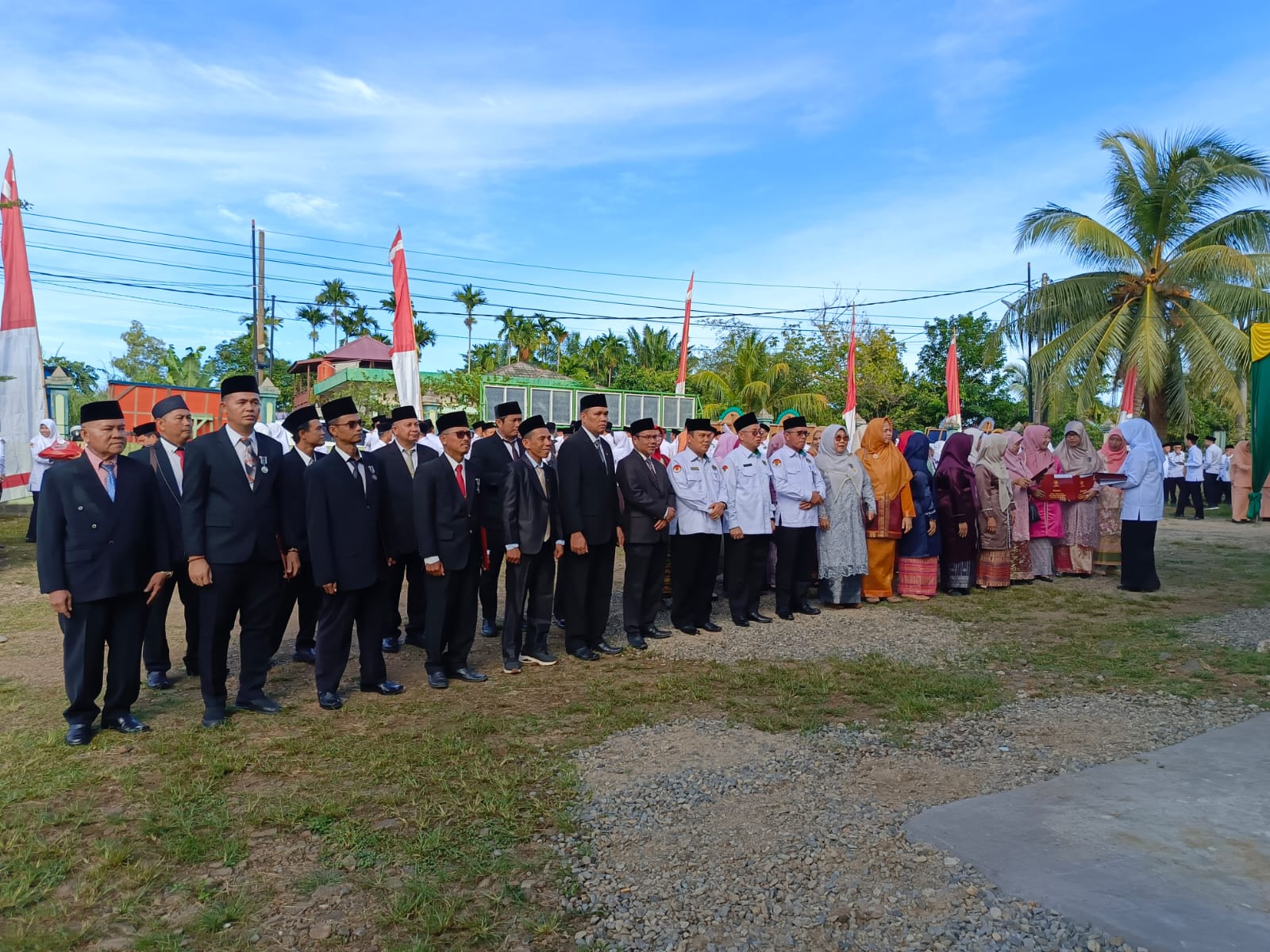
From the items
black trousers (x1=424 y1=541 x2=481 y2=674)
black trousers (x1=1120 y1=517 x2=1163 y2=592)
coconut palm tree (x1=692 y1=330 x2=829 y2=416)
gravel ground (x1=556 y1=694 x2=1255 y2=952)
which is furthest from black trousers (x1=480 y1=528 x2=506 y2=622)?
coconut palm tree (x1=692 y1=330 x2=829 y2=416)

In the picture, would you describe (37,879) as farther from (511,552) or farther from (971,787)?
(971,787)

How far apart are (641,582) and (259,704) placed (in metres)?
2.97

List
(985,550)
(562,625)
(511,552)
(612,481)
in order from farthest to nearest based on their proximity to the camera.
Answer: (985,550)
(562,625)
(612,481)
(511,552)

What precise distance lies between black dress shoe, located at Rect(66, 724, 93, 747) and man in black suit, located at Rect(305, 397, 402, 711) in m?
1.18

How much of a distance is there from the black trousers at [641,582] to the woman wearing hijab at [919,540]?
297 cm

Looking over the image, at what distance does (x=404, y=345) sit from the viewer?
9.74m

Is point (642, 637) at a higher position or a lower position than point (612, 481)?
lower

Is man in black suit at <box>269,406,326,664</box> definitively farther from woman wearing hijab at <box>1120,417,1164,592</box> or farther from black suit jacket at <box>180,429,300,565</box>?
woman wearing hijab at <box>1120,417,1164,592</box>

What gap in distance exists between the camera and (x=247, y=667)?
5.11 m

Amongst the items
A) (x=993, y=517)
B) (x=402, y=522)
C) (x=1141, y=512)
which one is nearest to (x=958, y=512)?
(x=993, y=517)

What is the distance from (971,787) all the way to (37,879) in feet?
12.2

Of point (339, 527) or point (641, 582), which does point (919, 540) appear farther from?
point (339, 527)

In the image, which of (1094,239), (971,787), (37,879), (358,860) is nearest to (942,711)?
(971,787)

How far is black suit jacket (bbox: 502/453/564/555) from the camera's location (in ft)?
19.7
